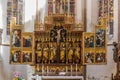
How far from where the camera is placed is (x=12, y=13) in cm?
2058

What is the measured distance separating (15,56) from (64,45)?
97.8 inches

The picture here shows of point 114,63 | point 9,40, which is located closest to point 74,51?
point 114,63

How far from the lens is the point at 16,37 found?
18.6 meters

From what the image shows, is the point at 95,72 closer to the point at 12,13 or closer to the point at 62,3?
the point at 62,3

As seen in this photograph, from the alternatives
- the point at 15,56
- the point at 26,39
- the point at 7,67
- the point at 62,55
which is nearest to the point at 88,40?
the point at 62,55

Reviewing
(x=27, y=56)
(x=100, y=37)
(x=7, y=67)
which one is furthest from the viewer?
(x=7, y=67)

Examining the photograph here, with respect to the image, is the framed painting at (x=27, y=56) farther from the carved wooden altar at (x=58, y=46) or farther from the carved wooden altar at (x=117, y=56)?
the carved wooden altar at (x=117, y=56)

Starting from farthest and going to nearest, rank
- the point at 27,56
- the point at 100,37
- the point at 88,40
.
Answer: the point at 27,56
the point at 88,40
the point at 100,37

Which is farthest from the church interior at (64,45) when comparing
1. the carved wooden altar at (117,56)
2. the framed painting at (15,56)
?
the carved wooden altar at (117,56)

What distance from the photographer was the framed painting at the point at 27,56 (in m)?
18.6

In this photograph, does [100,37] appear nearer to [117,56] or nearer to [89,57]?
[89,57]

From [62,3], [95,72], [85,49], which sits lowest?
[95,72]

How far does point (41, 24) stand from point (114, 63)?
4128 mm

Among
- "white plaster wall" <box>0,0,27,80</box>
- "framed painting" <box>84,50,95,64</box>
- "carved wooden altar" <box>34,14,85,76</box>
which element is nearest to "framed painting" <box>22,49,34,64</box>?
"carved wooden altar" <box>34,14,85,76</box>
